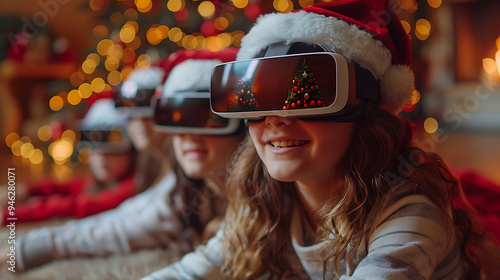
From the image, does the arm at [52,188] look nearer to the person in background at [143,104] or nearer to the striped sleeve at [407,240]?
the person in background at [143,104]

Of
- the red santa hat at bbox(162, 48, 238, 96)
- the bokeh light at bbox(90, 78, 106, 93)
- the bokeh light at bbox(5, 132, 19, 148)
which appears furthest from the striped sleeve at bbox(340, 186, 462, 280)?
the bokeh light at bbox(5, 132, 19, 148)

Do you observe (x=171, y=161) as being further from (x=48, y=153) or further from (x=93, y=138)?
(x=48, y=153)

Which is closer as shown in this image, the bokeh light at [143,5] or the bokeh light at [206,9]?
the bokeh light at [206,9]

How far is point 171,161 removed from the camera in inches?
50.4

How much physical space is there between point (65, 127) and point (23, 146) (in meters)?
1.14

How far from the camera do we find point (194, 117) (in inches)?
37.9

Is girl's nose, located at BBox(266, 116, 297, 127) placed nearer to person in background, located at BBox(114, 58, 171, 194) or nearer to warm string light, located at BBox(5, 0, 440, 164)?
person in background, located at BBox(114, 58, 171, 194)

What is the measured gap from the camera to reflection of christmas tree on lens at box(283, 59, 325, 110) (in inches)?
23.8

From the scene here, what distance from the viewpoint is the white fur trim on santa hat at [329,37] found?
64cm

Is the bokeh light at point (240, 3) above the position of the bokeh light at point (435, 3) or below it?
above

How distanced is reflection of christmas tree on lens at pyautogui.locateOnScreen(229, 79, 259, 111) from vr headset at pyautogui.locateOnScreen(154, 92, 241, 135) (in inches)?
11.5

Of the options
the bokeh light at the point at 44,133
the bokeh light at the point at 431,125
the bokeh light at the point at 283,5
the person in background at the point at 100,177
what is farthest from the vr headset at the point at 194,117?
the bokeh light at the point at 44,133

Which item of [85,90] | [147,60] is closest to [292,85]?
[147,60]

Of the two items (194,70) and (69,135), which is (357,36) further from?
Answer: (69,135)
